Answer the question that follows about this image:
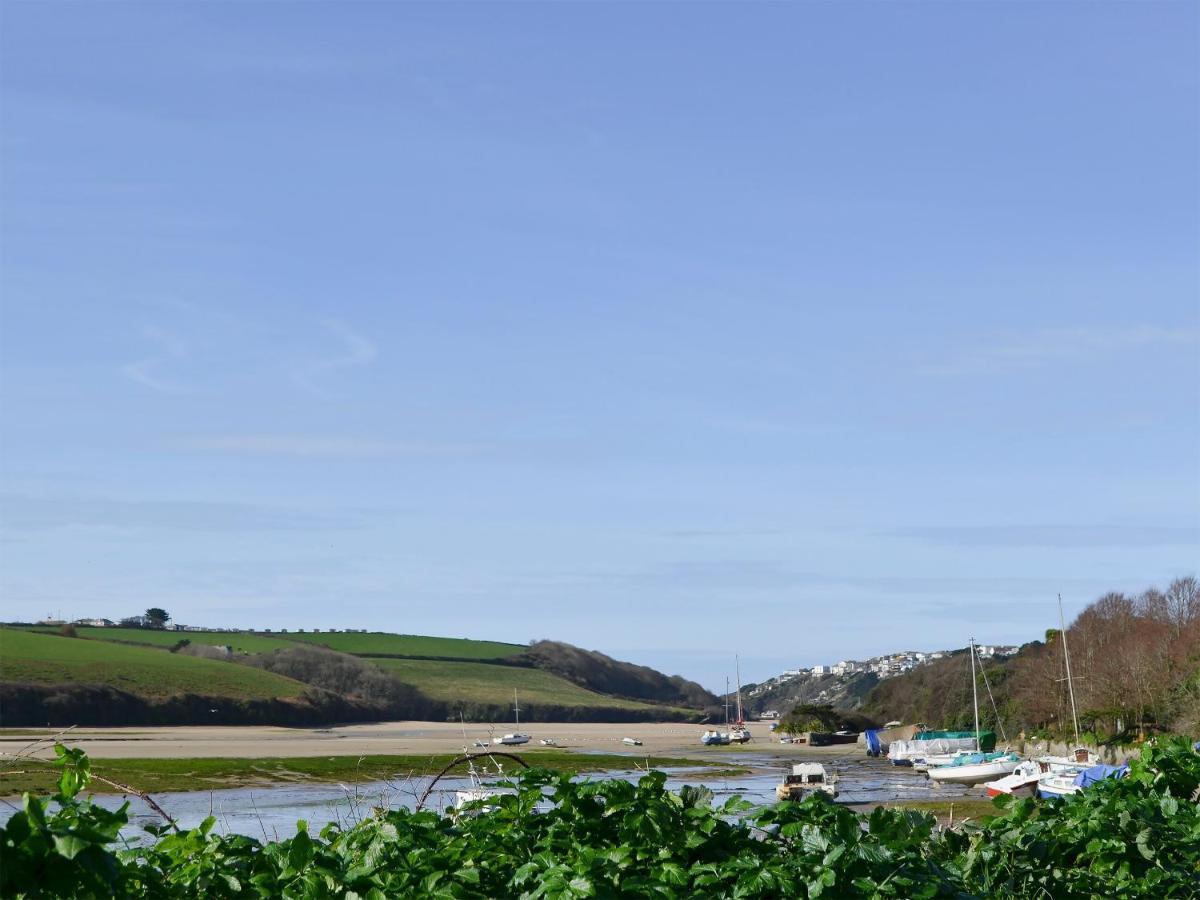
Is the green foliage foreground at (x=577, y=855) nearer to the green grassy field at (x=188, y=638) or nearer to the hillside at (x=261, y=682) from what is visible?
the hillside at (x=261, y=682)

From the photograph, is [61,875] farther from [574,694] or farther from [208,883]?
[574,694]

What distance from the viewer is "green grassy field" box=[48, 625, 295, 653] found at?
161 m

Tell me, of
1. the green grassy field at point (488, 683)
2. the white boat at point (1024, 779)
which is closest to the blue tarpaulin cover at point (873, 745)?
the white boat at point (1024, 779)

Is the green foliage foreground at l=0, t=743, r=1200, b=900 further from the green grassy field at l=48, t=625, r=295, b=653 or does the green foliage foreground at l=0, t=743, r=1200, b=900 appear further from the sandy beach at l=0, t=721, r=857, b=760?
the green grassy field at l=48, t=625, r=295, b=653

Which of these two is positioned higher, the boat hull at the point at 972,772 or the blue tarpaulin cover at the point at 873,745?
the blue tarpaulin cover at the point at 873,745

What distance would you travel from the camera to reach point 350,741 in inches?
4035

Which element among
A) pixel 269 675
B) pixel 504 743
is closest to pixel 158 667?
pixel 269 675

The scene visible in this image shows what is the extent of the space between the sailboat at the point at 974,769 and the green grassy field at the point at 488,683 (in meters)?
99.0

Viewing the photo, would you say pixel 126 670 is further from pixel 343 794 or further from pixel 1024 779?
pixel 343 794

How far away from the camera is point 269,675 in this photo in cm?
14188

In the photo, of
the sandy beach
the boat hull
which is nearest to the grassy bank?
the sandy beach

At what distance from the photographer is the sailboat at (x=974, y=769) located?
62.9 metres

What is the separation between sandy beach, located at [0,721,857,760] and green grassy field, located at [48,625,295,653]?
34818 millimetres

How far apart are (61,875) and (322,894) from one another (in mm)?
1441
